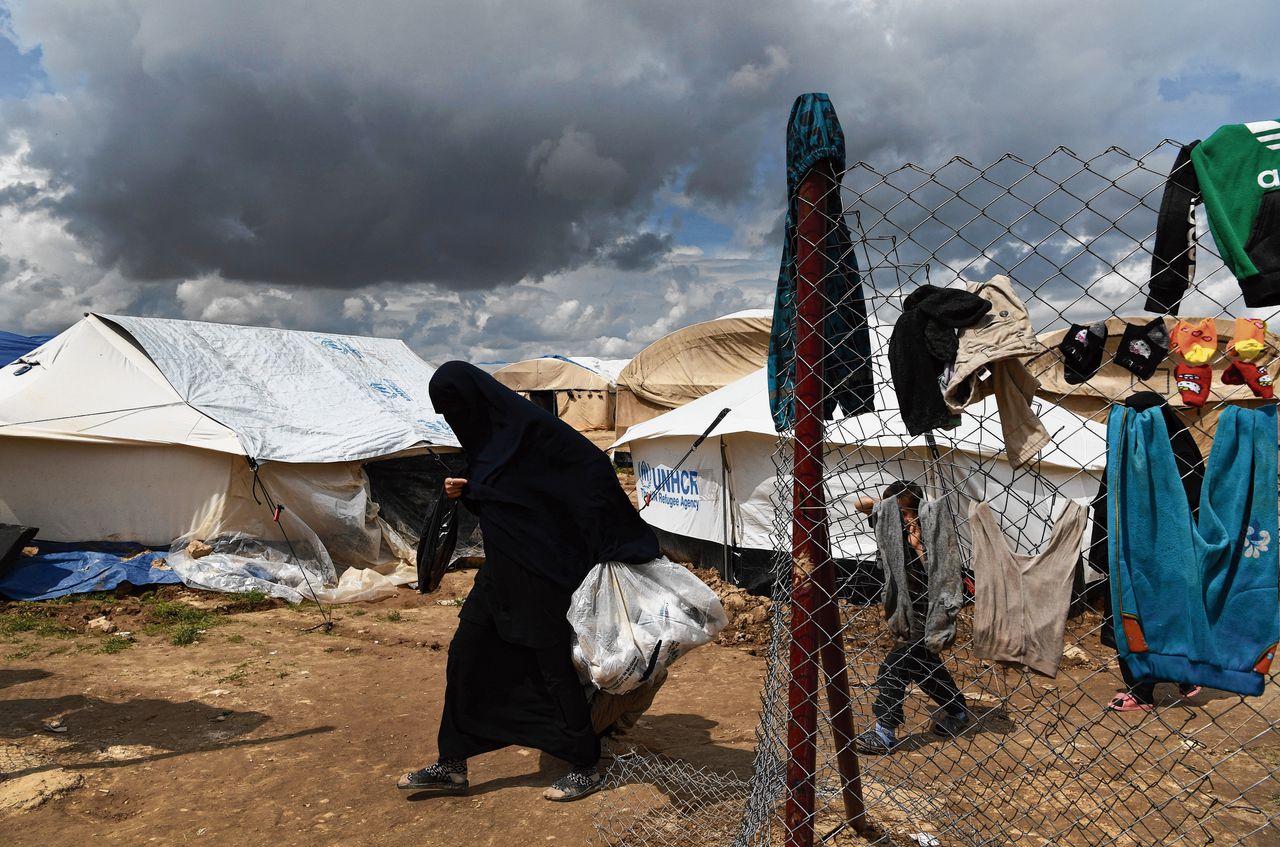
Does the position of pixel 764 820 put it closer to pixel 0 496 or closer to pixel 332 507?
pixel 332 507

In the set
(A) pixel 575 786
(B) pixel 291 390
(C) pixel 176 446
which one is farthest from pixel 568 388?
(A) pixel 575 786

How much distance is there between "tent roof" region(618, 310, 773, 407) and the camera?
1683 cm

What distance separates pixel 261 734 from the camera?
460 cm

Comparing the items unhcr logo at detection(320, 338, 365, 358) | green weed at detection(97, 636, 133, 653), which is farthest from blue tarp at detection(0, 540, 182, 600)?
unhcr logo at detection(320, 338, 365, 358)

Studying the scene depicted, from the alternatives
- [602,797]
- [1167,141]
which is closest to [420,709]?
[602,797]

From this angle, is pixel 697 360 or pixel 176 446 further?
pixel 697 360

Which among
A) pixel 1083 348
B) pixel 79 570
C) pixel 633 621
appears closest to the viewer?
pixel 1083 348

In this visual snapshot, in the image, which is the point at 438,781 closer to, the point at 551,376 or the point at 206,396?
the point at 206,396

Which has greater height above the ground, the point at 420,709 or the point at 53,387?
the point at 53,387

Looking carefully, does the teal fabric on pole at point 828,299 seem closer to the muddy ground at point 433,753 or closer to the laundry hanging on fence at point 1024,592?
the laundry hanging on fence at point 1024,592

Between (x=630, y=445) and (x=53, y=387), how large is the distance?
20.1ft

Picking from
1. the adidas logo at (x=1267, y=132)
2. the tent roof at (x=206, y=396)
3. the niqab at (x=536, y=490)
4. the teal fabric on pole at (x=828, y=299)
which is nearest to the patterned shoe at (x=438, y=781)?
the niqab at (x=536, y=490)

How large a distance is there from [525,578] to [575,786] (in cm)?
87

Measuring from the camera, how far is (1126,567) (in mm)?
1947
